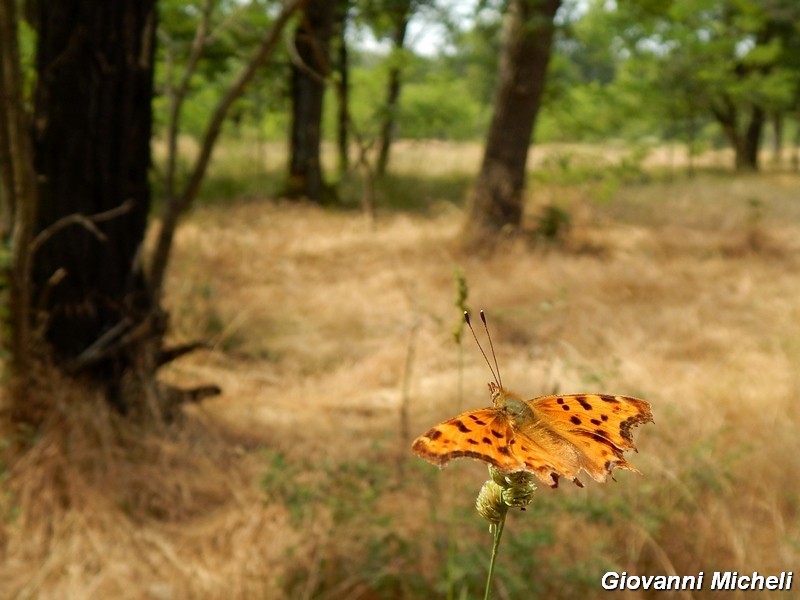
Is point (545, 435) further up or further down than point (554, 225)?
further up

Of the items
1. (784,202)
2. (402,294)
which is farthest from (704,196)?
(402,294)

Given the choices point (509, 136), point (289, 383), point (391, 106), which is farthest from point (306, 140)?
point (289, 383)

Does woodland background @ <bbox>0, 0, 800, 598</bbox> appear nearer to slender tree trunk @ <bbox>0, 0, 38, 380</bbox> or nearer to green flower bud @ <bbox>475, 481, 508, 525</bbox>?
slender tree trunk @ <bbox>0, 0, 38, 380</bbox>

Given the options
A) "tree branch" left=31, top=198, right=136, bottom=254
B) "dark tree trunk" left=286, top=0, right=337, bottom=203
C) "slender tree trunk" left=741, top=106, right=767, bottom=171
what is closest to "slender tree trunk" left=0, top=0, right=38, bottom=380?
"tree branch" left=31, top=198, right=136, bottom=254

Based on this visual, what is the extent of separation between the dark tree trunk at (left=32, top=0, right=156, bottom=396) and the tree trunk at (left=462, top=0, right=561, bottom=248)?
4.93 m

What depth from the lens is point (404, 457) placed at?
337 centimetres

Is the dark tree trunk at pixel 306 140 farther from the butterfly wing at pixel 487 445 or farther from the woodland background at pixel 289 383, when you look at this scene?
the butterfly wing at pixel 487 445

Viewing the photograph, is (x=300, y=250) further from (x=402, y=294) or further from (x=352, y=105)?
(x=352, y=105)

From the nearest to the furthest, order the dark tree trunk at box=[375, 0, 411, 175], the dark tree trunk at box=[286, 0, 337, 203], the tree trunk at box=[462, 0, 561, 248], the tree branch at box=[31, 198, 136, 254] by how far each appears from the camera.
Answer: the tree branch at box=[31, 198, 136, 254] < the tree trunk at box=[462, 0, 561, 248] < the dark tree trunk at box=[286, 0, 337, 203] < the dark tree trunk at box=[375, 0, 411, 175]

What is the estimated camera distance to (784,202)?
11852 millimetres

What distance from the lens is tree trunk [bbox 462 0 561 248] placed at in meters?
7.80

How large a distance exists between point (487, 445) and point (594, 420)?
18 cm

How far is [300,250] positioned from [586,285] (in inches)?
132

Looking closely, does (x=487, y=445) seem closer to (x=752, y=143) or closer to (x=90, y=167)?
(x=90, y=167)
